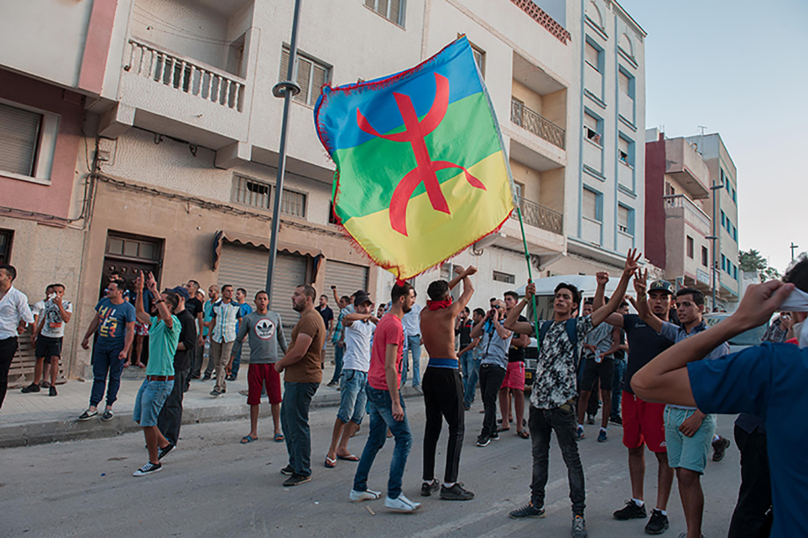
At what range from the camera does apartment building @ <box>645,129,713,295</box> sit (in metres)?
28.8

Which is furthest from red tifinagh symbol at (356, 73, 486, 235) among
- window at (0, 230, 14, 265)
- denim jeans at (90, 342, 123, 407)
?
window at (0, 230, 14, 265)

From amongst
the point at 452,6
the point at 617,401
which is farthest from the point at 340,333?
the point at 452,6

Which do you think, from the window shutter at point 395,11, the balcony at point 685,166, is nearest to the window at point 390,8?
the window shutter at point 395,11

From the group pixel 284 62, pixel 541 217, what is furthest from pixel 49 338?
pixel 541 217

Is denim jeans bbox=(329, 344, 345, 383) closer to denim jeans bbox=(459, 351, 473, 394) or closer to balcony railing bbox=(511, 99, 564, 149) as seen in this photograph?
denim jeans bbox=(459, 351, 473, 394)

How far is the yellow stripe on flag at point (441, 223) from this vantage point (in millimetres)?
4758

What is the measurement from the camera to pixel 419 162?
5168 mm

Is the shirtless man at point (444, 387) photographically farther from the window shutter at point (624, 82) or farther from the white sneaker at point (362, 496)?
the window shutter at point (624, 82)

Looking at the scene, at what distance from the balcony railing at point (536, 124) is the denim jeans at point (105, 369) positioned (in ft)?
52.7

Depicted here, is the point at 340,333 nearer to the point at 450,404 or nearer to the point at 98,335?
the point at 98,335

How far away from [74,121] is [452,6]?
1207 cm

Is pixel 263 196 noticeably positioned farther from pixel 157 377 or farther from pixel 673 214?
pixel 673 214

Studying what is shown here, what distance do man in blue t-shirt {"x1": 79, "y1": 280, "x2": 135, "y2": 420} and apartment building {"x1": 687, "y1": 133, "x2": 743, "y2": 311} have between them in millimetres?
38284

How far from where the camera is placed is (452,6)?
663 inches
